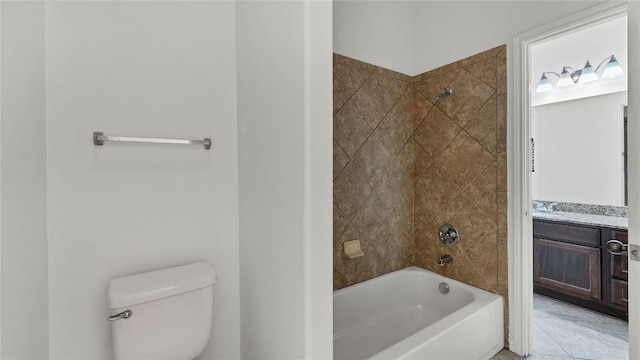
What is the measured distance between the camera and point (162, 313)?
1.20 meters

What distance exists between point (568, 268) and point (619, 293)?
0.37 meters

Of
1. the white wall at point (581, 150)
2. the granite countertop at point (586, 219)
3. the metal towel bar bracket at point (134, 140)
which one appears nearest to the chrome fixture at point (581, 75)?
the white wall at point (581, 150)

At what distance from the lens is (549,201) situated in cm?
338

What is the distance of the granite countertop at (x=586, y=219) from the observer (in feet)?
8.26

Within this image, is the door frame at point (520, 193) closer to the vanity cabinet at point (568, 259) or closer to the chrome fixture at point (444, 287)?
the chrome fixture at point (444, 287)

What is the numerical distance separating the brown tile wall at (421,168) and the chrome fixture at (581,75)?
168cm

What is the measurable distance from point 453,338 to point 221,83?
1923mm

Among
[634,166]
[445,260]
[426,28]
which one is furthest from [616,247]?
[426,28]

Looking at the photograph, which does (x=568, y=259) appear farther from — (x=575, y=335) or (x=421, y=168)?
(x=421, y=168)

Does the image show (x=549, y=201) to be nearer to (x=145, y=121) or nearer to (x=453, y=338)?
(x=453, y=338)

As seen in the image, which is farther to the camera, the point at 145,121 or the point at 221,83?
the point at 221,83

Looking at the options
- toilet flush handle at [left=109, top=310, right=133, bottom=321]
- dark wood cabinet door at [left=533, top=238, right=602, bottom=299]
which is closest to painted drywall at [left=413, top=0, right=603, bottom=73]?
dark wood cabinet door at [left=533, top=238, right=602, bottom=299]

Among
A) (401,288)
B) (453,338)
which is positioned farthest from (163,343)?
(401,288)

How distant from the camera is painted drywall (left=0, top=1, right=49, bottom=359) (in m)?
0.88
